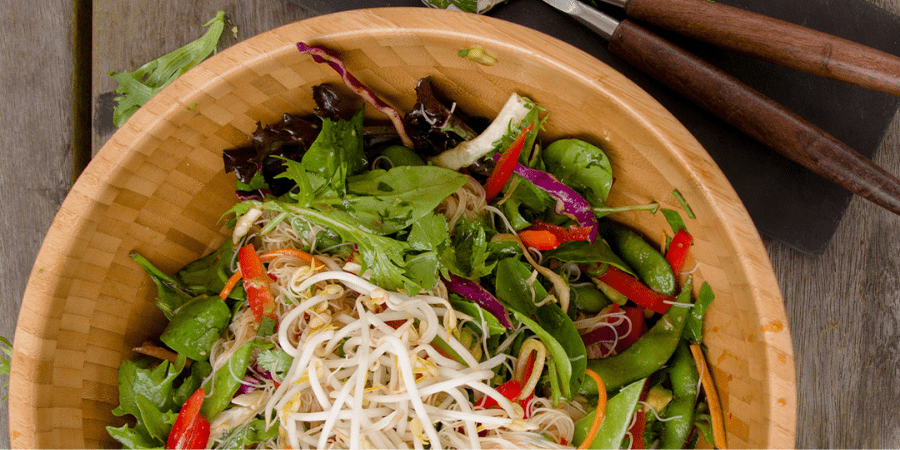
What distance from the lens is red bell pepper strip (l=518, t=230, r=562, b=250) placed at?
134 cm

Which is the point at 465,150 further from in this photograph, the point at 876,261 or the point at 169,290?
the point at 876,261

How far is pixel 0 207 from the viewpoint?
172 cm

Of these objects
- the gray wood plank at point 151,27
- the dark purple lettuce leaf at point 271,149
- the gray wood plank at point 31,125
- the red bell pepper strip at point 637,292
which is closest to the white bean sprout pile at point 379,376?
the dark purple lettuce leaf at point 271,149

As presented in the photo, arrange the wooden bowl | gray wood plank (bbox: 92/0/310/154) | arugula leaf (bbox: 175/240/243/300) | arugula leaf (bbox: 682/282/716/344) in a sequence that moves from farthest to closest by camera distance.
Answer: gray wood plank (bbox: 92/0/310/154) → arugula leaf (bbox: 175/240/243/300) → arugula leaf (bbox: 682/282/716/344) → the wooden bowl

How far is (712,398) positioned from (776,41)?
984mm

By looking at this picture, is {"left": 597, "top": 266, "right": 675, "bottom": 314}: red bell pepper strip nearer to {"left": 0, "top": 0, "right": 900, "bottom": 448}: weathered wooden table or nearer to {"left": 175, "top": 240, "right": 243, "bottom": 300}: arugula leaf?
{"left": 0, "top": 0, "right": 900, "bottom": 448}: weathered wooden table

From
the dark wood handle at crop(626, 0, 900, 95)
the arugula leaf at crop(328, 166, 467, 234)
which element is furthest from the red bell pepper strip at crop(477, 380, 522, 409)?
the dark wood handle at crop(626, 0, 900, 95)

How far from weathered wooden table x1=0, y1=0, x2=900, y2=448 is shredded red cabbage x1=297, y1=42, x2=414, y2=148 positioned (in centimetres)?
62

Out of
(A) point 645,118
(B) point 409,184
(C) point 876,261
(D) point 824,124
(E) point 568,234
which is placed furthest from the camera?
(C) point 876,261

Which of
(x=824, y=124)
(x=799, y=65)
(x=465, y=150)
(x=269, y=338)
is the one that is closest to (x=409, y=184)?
(x=465, y=150)

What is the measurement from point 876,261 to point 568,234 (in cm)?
121

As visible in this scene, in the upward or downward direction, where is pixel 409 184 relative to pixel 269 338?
upward

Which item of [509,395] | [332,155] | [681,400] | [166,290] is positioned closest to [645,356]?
[681,400]

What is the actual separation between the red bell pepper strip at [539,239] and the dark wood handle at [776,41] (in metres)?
0.72
